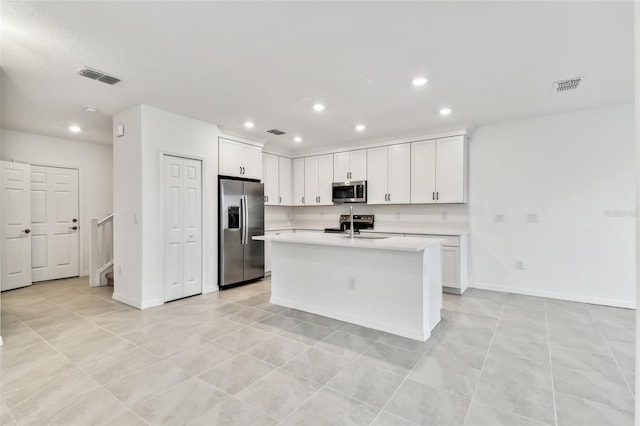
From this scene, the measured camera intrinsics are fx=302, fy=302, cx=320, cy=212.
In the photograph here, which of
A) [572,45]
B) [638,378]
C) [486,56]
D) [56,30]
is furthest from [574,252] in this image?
[56,30]

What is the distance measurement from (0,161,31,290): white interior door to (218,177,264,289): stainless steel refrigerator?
10.8 ft

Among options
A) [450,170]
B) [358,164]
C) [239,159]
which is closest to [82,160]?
[239,159]

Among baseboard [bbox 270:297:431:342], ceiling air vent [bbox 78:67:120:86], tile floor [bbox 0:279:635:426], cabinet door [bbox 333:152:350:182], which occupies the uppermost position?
ceiling air vent [bbox 78:67:120:86]

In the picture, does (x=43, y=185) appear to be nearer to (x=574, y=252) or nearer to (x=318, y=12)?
(x=318, y=12)

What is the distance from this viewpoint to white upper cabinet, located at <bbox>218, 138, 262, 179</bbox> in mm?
4773

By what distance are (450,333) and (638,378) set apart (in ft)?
6.39

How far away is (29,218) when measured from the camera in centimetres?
503

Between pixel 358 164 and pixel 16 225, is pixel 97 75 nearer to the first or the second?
pixel 16 225

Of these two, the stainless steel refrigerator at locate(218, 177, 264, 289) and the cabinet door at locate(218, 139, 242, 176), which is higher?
the cabinet door at locate(218, 139, 242, 176)

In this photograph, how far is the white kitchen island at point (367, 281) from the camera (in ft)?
9.52

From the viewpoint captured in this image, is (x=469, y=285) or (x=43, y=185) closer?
(x=469, y=285)

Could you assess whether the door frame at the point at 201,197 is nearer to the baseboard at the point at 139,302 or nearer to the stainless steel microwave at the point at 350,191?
the baseboard at the point at 139,302

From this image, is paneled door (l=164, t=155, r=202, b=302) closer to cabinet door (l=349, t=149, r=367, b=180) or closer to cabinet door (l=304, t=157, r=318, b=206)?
cabinet door (l=304, t=157, r=318, b=206)

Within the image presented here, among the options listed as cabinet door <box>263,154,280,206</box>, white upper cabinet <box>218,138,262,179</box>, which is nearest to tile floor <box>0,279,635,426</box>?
white upper cabinet <box>218,138,262,179</box>
